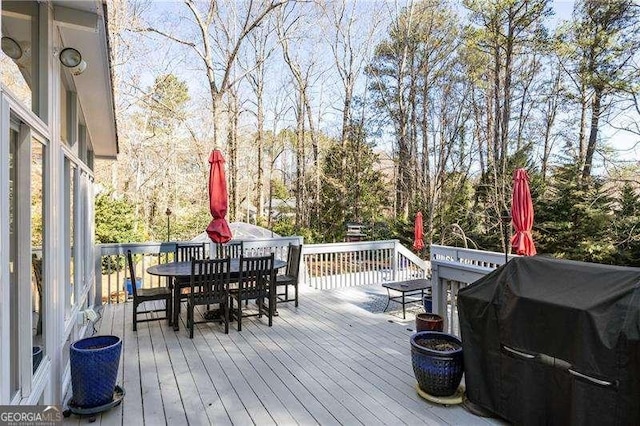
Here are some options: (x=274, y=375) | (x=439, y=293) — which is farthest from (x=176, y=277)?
(x=439, y=293)

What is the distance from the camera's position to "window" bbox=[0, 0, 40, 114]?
1974 millimetres

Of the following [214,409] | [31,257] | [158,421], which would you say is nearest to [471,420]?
[214,409]

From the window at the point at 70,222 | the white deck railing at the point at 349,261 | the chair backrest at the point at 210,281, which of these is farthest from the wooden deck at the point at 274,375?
the white deck railing at the point at 349,261

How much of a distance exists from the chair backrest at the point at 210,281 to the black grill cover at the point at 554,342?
9.42ft

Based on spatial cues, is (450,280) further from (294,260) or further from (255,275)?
(294,260)

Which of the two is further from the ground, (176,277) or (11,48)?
(11,48)

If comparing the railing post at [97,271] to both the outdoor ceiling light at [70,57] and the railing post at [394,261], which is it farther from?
the railing post at [394,261]

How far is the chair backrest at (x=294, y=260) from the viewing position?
5.97m

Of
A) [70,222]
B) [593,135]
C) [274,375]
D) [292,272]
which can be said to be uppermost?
[593,135]

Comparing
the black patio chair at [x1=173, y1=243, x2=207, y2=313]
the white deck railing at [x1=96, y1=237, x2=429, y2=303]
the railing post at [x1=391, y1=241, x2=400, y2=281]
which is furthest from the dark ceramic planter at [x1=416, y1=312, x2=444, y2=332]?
the railing post at [x1=391, y1=241, x2=400, y2=281]

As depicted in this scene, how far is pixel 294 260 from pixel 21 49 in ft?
14.2

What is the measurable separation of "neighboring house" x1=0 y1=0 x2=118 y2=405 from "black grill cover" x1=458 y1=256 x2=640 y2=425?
2753 millimetres

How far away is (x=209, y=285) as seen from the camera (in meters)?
4.79

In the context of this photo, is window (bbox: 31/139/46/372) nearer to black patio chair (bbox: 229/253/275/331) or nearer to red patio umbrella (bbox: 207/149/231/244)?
black patio chair (bbox: 229/253/275/331)
